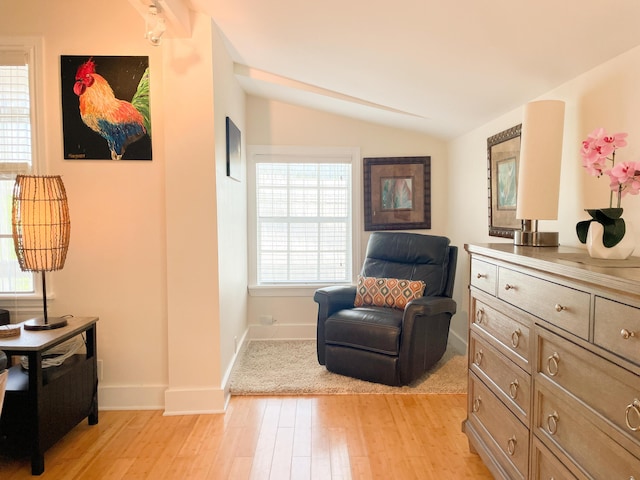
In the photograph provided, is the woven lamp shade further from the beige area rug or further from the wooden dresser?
the wooden dresser

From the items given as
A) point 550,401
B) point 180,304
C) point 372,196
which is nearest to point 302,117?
point 372,196

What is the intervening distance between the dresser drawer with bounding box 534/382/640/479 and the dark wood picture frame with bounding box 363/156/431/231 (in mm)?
2710

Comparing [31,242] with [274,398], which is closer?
[31,242]

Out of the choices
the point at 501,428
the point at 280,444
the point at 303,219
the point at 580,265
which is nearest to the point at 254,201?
the point at 303,219

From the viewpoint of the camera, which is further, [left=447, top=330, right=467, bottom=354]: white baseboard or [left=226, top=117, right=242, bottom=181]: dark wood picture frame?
[left=447, top=330, right=467, bottom=354]: white baseboard

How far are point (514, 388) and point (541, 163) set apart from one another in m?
1.04

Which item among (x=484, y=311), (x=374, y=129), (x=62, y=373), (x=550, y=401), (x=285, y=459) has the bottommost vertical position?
(x=285, y=459)

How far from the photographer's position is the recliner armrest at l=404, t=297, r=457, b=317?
286 centimetres

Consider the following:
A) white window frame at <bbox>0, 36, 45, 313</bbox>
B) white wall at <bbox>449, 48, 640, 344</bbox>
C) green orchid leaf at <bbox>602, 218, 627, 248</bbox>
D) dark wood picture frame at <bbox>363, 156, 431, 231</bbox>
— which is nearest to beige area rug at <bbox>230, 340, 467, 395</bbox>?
white wall at <bbox>449, 48, 640, 344</bbox>

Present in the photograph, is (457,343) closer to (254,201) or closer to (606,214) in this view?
(254,201)

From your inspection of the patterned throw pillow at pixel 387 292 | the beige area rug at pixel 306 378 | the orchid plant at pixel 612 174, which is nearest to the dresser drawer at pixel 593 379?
the orchid plant at pixel 612 174

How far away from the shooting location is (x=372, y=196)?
4094mm

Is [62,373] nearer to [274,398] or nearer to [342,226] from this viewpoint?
[274,398]

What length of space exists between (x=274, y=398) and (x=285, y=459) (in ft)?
2.37
